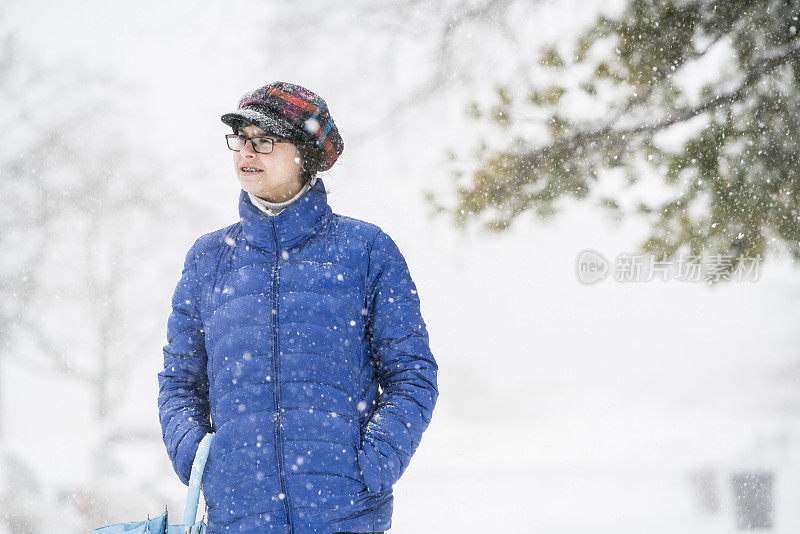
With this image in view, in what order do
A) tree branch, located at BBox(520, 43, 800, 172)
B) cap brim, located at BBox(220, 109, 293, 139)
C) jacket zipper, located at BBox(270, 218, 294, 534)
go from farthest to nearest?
tree branch, located at BBox(520, 43, 800, 172) < cap brim, located at BBox(220, 109, 293, 139) < jacket zipper, located at BBox(270, 218, 294, 534)

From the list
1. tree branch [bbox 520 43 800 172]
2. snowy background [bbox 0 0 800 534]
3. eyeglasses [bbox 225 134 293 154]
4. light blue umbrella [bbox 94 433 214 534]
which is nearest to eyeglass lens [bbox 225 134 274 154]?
eyeglasses [bbox 225 134 293 154]

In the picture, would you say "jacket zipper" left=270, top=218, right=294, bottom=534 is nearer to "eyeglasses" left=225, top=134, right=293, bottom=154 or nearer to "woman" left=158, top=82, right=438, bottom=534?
"woman" left=158, top=82, right=438, bottom=534

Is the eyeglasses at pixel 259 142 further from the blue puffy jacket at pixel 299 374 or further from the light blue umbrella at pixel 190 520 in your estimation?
the light blue umbrella at pixel 190 520

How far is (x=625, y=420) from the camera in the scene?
14.5ft

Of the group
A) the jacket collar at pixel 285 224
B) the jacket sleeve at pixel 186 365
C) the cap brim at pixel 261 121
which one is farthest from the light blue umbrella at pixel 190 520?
the cap brim at pixel 261 121

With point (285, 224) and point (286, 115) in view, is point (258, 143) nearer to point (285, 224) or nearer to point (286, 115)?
point (286, 115)

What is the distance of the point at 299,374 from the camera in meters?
1.58

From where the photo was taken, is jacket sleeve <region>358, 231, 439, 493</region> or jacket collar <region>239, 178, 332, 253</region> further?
jacket collar <region>239, 178, 332, 253</region>

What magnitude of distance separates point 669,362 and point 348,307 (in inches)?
135

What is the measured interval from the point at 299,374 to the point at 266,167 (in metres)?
0.52

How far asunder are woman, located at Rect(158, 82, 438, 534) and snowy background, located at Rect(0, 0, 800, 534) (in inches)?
108

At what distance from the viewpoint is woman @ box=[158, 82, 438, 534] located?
1552mm

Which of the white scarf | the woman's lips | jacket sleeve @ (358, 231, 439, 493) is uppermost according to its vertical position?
the woman's lips

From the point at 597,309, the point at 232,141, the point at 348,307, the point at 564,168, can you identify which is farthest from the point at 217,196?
the point at 348,307
